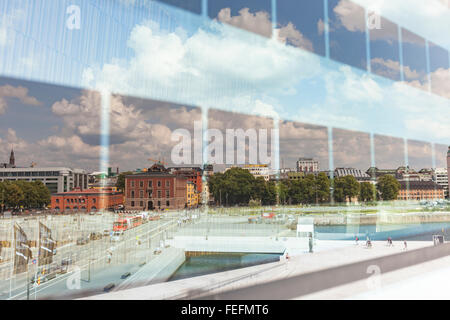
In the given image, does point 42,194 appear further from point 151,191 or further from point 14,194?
point 151,191

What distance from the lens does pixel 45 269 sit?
663cm

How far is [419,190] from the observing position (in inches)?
829

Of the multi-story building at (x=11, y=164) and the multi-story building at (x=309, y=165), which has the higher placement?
the multi-story building at (x=309, y=165)

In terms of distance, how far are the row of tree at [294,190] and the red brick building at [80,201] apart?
814 centimetres

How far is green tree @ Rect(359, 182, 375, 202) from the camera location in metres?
21.2

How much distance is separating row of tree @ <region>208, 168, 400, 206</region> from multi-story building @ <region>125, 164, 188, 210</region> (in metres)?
3.47

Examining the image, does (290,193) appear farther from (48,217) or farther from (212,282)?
(212,282)

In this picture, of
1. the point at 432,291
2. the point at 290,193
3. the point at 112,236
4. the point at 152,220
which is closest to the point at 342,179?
the point at 290,193

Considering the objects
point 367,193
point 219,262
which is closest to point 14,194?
point 219,262

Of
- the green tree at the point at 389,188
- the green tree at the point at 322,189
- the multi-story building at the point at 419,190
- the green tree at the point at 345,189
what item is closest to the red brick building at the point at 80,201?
the green tree at the point at 322,189

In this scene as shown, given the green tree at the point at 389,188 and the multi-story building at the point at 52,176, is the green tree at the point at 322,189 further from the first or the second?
the multi-story building at the point at 52,176

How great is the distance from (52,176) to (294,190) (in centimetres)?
1595

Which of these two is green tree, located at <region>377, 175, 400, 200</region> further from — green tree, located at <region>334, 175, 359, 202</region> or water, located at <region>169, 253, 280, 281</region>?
water, located at <region>169, 253, 280, 281</region>

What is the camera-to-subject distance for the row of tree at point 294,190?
21.0 metres
